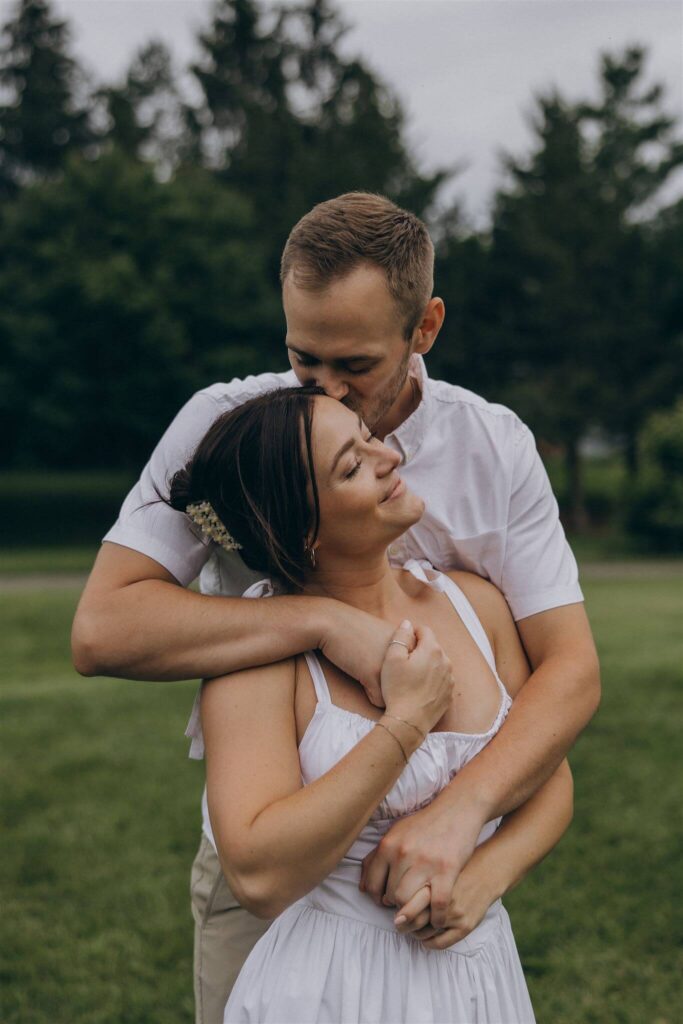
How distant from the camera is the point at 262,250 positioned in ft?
105

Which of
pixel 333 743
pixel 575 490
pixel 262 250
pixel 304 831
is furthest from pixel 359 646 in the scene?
pixel 575 490

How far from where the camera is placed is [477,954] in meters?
2.39

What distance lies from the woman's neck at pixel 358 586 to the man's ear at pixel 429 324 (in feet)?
2.58

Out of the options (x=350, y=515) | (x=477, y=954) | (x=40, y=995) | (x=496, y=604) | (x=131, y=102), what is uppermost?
(x=131, y=102)

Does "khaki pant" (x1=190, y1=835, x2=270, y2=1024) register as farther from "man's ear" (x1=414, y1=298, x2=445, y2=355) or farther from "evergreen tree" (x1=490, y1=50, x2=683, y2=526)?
"evergreen tree" (x1=490, y1=50, x2=683, y2=526)

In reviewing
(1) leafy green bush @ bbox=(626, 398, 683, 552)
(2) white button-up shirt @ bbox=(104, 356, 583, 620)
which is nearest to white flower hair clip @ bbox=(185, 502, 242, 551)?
(2) white button-up shirt @ bbox=(104, 356, 583, 620)

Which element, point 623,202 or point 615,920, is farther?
point 623,202

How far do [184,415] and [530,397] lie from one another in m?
32.2

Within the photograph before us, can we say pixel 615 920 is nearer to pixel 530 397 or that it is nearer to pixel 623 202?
pixel 530 397

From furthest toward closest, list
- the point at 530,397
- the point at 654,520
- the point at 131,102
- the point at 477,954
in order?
the point at 131,102
the point at 530,397
the point at 654,520
the point at 477,954

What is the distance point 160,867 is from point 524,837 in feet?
12.6

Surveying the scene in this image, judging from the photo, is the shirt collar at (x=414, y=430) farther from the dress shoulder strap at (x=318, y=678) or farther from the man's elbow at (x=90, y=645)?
the man's elbow at (x=90, y=645)

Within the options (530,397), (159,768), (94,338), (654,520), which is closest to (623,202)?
(530,397)

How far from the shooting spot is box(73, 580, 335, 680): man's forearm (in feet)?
7.81
